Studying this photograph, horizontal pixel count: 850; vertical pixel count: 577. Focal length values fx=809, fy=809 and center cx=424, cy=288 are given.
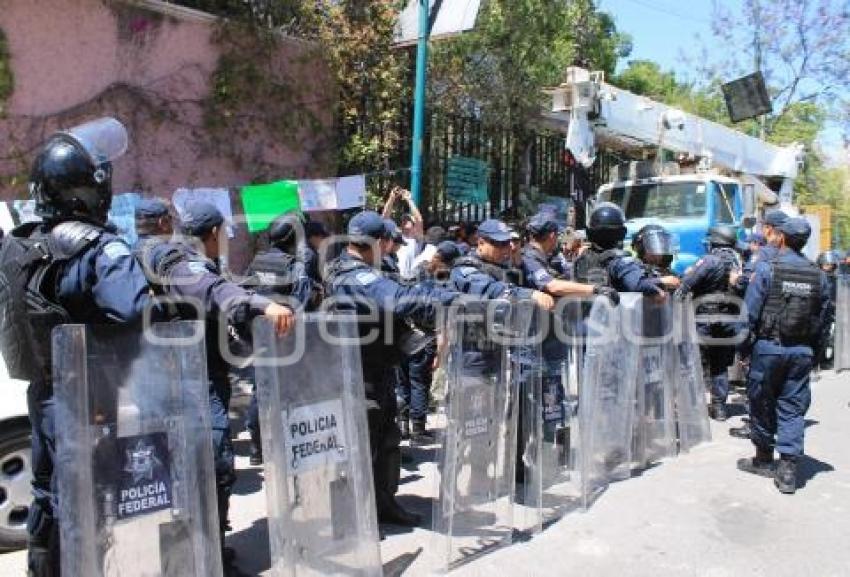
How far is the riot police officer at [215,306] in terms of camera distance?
3615 millimetres

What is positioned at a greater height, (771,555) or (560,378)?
(560,378)

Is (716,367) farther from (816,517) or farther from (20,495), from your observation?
(20,495)

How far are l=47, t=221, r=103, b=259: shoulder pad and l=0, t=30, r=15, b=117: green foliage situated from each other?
5.57m

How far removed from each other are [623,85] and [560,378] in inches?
1212

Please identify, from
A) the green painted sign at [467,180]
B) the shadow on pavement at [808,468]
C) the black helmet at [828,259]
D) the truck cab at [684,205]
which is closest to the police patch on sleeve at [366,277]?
the shadow on pavement at [808,468]

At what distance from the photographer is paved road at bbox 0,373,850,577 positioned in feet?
14.1

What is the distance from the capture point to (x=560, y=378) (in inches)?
204

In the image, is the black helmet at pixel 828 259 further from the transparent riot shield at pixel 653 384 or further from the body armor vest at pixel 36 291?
the body armor vest at pixel 36 291

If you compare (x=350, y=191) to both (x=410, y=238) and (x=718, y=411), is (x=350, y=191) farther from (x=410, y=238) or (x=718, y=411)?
(x=718, y=411)

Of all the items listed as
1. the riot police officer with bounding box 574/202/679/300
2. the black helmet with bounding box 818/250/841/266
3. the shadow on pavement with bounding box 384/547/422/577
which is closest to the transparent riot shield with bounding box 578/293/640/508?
the riot police officer with bounding box 574/202/679/300

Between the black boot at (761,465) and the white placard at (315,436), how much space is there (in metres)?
3.74

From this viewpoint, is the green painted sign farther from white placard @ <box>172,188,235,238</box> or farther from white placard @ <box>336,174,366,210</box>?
white placard @ <box>172,188,235,238</box>

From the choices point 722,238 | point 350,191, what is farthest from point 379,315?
point 722,238

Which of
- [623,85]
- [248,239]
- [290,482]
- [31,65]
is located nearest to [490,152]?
[248,239]
